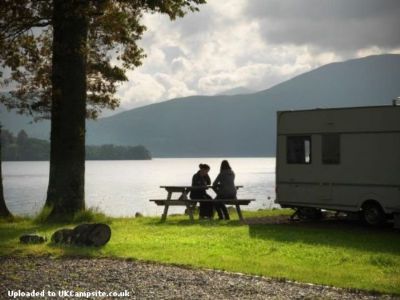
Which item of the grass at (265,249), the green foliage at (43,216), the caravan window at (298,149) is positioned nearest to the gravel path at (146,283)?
the grass at (265,249)

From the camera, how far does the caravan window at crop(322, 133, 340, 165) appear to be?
1770 centimetres

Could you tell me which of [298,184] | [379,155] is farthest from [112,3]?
[379,155]

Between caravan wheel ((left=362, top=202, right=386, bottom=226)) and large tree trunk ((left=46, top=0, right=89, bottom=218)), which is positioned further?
large tree trunk ((left=46, top=0, right=89, bottom=218))

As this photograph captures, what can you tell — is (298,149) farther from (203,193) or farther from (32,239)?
(32,239)

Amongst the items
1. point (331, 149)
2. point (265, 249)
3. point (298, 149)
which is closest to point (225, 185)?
point (298, 149)

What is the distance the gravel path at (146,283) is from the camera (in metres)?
8.26

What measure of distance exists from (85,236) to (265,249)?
3.49 meters

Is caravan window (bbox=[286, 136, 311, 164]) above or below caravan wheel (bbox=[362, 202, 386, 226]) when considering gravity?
above

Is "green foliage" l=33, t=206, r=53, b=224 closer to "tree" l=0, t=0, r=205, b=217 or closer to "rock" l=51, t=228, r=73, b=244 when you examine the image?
A: "tree" l=0, t=0, r=205, b=217

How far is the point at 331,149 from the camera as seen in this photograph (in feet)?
58.5

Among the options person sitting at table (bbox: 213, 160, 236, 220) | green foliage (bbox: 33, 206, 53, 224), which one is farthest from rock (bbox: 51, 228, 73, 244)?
person sitting at table (bbox: 213, 160, 236, 220)

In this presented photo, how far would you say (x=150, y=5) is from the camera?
18.2 meters

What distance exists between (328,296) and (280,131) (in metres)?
11.0

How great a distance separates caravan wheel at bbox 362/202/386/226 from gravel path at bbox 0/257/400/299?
8254 mm
